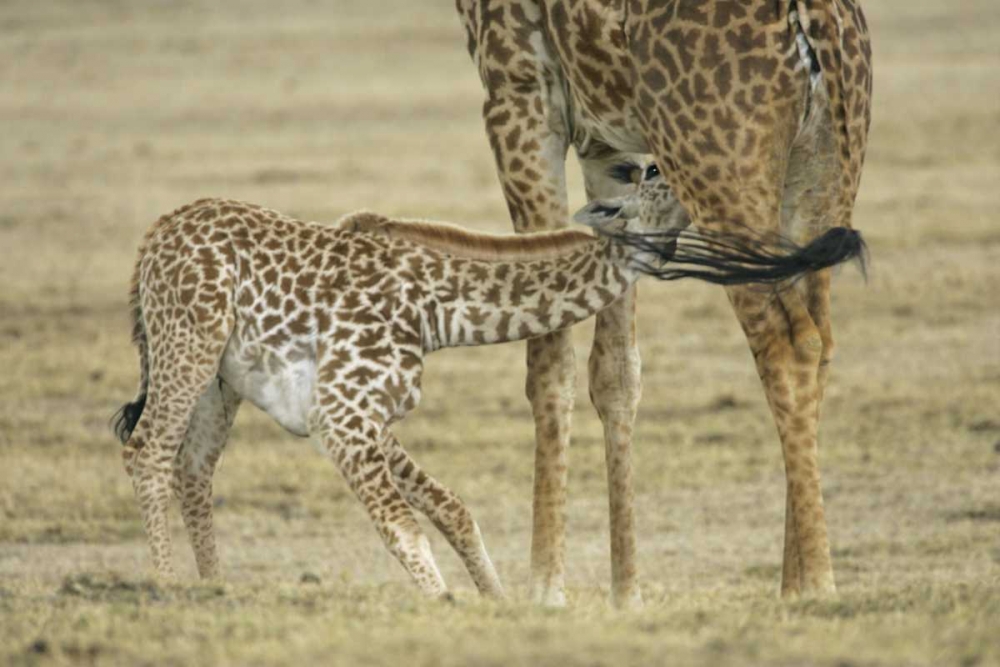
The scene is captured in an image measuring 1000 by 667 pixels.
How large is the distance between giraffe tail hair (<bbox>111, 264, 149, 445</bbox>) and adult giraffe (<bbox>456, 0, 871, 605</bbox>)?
183 cm

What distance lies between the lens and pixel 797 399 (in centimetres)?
671

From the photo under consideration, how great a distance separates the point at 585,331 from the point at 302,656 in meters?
9.59

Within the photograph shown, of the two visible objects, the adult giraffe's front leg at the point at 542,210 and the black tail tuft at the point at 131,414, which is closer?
the adult giraffe's front leg at the point at 542,210

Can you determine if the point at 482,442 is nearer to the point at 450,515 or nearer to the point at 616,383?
the point at 616,383

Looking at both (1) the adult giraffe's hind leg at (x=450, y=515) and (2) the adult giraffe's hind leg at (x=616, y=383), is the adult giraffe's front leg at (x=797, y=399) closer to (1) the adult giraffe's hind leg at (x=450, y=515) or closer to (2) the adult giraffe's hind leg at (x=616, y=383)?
(2) the adult giraffe's hind leg at (x=616, y=383)

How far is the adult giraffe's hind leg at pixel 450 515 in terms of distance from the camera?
7.16m

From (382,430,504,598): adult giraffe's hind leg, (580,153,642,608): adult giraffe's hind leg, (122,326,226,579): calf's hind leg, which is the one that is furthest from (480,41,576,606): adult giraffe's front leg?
(122,326,226,579): calf's hind leg

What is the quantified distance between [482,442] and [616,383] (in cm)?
370

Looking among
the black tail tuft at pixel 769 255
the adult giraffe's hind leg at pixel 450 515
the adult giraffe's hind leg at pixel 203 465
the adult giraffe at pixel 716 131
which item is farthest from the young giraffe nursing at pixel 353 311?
the black tail tuft at pixel 769 255

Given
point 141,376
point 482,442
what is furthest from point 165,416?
point 482,442

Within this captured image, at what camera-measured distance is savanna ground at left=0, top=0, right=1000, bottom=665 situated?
18.6 feet

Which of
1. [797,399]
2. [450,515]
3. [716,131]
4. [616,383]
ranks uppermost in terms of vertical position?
[716,131]

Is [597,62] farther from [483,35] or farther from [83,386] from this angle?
[83,386]

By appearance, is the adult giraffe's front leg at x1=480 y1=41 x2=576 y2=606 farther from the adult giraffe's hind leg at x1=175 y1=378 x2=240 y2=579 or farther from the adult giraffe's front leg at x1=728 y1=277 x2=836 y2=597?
the adult giraffe's hind leg at x1=175 y1=378 x2=240 y2=579
